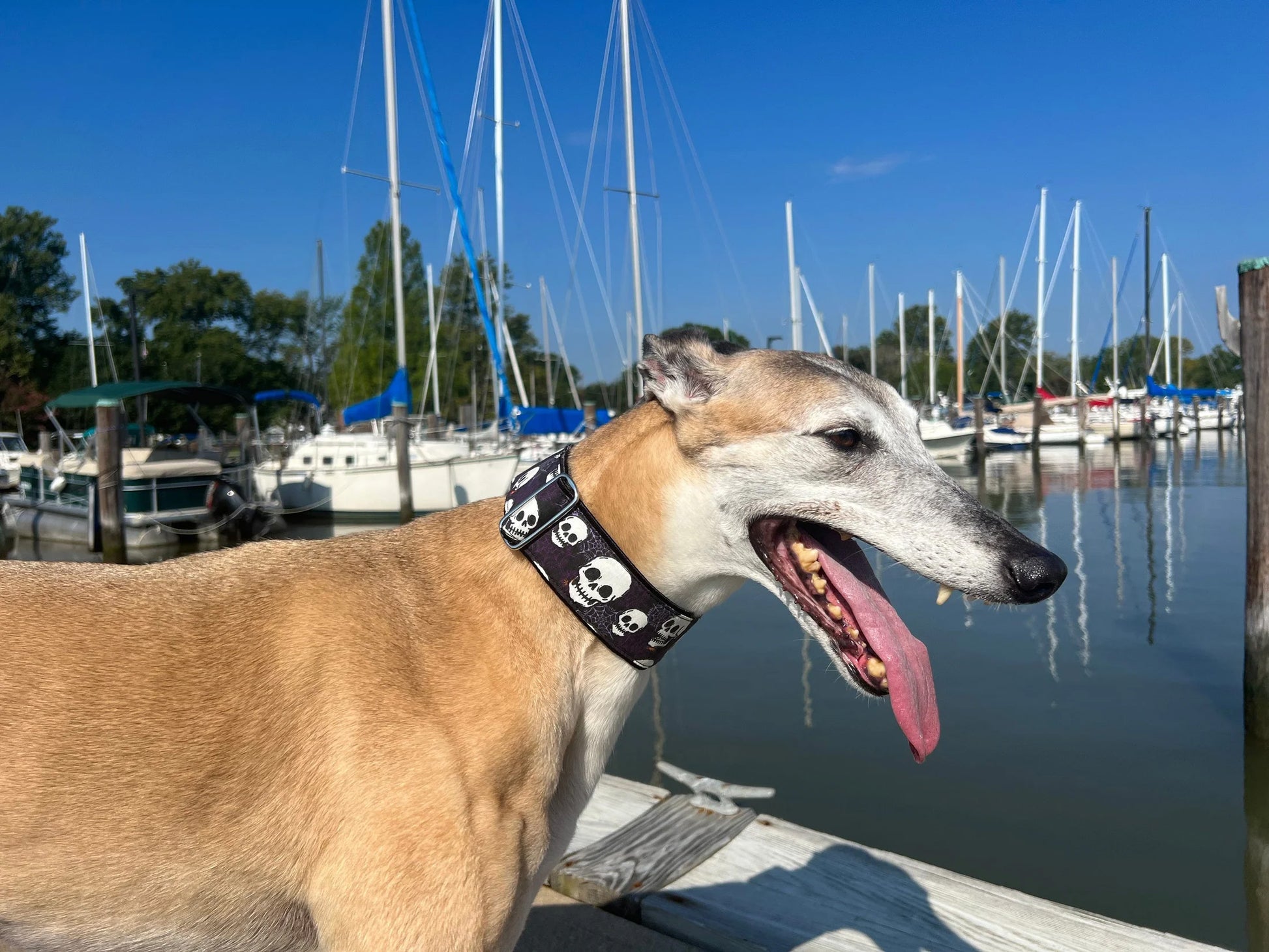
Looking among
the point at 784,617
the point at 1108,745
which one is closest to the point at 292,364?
the point at 784,617

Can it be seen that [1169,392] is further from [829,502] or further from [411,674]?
[411,674]

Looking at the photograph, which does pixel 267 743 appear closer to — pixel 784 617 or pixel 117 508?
pixel 784 617

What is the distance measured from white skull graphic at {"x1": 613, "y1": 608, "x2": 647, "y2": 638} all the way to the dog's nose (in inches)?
33.5

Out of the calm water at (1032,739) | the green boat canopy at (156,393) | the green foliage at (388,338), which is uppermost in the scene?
the green foliage at (388,338)

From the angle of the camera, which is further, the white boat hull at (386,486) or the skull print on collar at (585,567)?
the white boat hull at (386,486)

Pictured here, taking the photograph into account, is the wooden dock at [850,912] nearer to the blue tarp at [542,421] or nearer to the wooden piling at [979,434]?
the blue tarp at [542,421]

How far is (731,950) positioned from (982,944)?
93cm

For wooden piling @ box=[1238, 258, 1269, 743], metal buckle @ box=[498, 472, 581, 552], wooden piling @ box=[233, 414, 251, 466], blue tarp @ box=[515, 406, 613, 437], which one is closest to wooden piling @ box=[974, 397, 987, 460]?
blue tarp @ box=[515, 406, 613, 437]

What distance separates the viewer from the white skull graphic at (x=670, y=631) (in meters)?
2.26

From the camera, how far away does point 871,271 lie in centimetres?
5919

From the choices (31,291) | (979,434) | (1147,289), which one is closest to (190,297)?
(31,291)

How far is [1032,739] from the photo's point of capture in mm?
7484

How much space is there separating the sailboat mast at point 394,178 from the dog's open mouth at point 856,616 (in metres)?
23.6

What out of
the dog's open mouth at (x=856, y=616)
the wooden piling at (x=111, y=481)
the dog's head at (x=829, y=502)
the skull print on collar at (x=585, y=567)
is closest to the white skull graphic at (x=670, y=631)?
the skull print on collar at (x=585, y=567)
